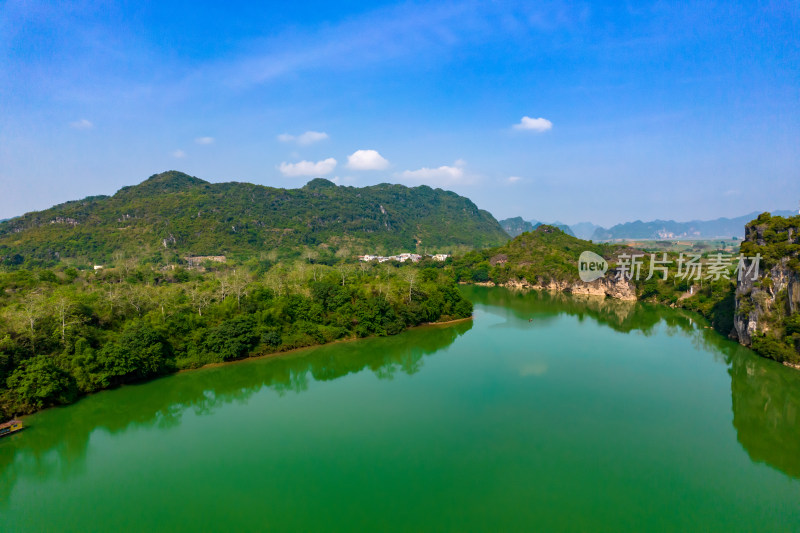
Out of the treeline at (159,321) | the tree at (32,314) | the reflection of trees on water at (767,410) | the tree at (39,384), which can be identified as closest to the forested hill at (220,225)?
the treeline at (159,321)

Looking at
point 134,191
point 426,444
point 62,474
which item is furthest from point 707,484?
point 134,191

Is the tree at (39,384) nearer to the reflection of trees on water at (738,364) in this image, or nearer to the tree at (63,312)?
the tree at (63,312)

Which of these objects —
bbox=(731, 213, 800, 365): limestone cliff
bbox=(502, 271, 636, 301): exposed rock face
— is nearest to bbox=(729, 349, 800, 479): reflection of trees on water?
bbox=(731, 213, 800, 365): limestone cliff

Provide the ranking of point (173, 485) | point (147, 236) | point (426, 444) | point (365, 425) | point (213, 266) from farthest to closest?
point (147, 236)
point (213, 266)
point (365, 425)
point (426, 444)
point (173, 485)

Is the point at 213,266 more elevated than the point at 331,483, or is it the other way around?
the point at 213,266

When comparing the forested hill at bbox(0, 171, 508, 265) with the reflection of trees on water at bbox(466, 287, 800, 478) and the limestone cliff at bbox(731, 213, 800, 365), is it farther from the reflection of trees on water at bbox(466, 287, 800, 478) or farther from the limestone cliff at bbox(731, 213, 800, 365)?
the limestone cliff at bbox(731, 213, 800, 365)

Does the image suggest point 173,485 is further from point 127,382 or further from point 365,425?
point 127,382
